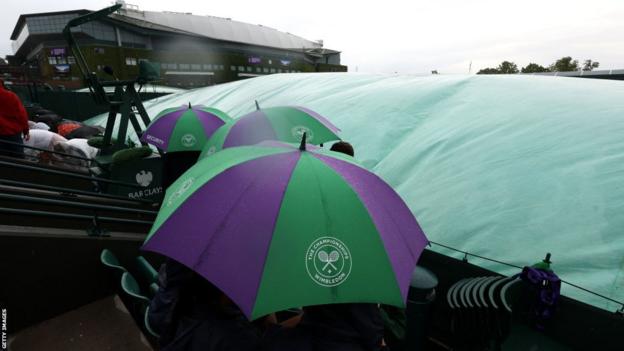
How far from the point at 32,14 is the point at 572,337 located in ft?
232

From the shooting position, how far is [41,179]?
4.96 metres

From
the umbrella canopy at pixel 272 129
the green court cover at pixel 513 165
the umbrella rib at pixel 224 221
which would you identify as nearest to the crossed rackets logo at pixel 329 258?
the umbrella rib at pixel 224 221

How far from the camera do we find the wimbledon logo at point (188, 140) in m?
4.23

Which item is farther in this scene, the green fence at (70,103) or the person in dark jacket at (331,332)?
the green fence at (70,103)

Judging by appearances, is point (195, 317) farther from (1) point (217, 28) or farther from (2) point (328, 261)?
(1) point (217, 28)

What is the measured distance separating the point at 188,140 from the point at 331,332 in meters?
3.64

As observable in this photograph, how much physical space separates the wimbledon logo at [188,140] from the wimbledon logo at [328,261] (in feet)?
11.5

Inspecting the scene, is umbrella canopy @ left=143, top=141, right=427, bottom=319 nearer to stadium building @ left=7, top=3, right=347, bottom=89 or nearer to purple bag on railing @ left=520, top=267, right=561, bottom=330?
purple bag on railing @ left=520, top=267, right=561, bottom=330

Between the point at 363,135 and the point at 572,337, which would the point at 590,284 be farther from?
the point at 363,135

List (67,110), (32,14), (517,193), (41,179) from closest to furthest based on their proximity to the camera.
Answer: (517,193), (41,179), (67,110), (32,14)

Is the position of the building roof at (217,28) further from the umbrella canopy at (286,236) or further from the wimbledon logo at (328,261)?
the wimbledon logo at (328,261)

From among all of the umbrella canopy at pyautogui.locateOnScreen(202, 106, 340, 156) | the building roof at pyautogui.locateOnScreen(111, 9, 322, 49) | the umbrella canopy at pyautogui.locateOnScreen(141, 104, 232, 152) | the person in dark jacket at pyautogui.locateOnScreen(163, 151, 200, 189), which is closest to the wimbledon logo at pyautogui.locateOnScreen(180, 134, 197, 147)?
the umbrella canopy at pyautogui.locateOnScreen(141, 104, 232, 152)

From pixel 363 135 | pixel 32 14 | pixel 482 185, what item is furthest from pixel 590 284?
pixel 32 14

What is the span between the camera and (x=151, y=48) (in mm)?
54938
